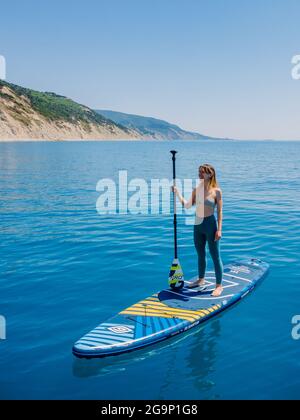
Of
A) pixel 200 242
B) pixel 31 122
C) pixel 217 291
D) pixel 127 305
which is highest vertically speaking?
pixel 31 122

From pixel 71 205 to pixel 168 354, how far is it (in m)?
16.6

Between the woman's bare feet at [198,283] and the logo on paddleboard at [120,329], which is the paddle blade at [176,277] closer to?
the woman's bare feet at [198,283]

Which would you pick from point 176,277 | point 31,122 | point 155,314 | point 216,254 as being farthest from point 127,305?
point 31,122

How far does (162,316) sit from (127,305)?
1347 millimetres

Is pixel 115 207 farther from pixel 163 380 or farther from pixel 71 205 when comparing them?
pixel 163 380

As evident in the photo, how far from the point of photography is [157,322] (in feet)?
26.7

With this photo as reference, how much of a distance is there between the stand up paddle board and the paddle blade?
5.4 inches

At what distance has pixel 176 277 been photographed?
32.3 ft

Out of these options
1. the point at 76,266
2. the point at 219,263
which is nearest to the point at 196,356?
the point at 219,263

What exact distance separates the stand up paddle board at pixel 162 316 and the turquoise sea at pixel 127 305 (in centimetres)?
24

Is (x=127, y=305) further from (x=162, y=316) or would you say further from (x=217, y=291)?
(x=217, y=291)

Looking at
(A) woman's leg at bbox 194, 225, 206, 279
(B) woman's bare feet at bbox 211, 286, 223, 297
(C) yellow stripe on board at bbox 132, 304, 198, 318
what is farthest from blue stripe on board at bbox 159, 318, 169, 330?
(A) woman's leg at bbox 194, 225, 206, 279

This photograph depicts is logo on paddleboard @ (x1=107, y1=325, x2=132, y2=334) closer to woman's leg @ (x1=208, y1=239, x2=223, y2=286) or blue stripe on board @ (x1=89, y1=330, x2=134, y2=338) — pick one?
blue stripe on board @ (x1=89, y1=330, x2=134, y2=338)

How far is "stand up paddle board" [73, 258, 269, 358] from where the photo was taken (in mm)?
7230
